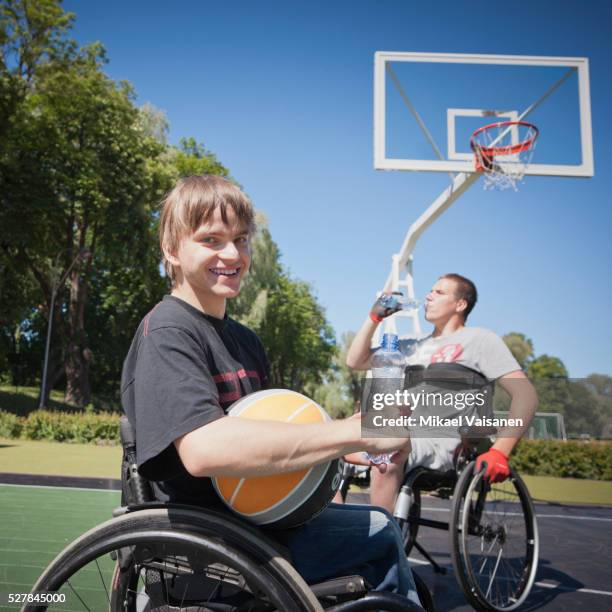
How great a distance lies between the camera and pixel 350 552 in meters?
1.84

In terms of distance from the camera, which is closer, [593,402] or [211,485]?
[211,485]

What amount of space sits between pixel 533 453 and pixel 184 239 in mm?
16455

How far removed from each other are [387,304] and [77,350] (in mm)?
27859

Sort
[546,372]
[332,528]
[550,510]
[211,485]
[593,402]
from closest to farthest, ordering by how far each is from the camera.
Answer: [211,485], [332,528], [550,510], [593,402], [546,372]

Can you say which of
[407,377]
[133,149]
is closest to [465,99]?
[407,377]

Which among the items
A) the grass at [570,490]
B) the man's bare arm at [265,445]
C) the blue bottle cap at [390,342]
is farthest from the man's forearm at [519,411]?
the grass at [570,490]

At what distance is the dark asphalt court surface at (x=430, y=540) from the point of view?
402 centimetres

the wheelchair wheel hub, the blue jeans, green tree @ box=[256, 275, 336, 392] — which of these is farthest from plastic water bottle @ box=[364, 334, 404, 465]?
green tree @ box=[256, 275, 336, 392]

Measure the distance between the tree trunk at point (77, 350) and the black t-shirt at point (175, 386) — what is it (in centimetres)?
2857

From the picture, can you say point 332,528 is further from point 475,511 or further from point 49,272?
point 49,272

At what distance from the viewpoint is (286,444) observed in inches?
58.2

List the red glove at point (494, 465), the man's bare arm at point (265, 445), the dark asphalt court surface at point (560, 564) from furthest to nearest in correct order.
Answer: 1. the dark asphalt court surface at point (560, 564)
2. the red glove at point (494, 465)
3. the man's bare arm at point (265, 445)

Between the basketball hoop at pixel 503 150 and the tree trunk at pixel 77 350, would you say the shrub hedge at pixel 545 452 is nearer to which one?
the basketball hoop at pixel 503 150

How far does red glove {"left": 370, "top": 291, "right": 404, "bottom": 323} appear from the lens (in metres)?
3.56
